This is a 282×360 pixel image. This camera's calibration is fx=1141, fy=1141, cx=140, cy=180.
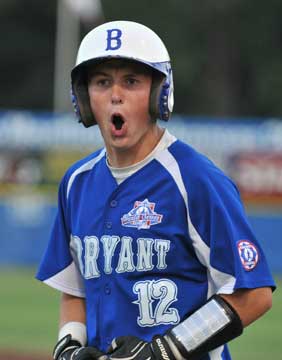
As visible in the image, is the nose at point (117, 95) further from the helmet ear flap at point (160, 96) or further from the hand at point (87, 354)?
the hand at point (87, 354)

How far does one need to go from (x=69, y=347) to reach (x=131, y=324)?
1.14 ft

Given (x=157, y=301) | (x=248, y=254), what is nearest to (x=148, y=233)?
(x=157, y=301)

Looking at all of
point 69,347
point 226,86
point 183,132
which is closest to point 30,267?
point 183,132

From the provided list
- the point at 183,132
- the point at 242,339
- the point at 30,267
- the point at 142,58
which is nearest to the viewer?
the point at 142,58

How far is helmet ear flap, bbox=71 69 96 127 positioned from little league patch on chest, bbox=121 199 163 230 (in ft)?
1.29

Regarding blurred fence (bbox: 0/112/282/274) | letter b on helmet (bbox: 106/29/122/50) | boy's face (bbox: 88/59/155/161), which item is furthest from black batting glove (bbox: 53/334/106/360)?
blurred fence (bbox: 0/112/282/274)

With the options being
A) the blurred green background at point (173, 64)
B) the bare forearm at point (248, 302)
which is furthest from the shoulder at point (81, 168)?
the blurred green background at point (173, 64)

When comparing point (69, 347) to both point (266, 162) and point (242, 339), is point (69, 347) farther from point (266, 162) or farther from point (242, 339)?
point (266, 162)

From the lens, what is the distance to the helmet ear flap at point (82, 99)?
175 inches

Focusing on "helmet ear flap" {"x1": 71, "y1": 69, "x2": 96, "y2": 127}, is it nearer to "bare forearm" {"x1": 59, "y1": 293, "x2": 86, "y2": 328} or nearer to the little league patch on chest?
the little league patch on chest

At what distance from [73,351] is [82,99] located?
0.98 m

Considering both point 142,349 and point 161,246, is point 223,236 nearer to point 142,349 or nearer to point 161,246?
point 161,246

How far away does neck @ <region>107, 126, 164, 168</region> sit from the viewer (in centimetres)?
439

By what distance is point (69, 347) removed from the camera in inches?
177
